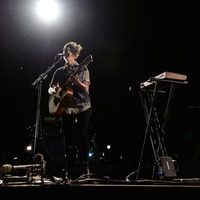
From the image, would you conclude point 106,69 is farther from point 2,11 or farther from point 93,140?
point 2,11

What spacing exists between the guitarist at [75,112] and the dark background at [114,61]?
4.90ft

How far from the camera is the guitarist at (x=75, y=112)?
11.5ft

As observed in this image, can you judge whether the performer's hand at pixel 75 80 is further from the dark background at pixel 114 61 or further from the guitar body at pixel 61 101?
the dark background at pixel 114 61

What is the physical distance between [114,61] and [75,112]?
3.84m

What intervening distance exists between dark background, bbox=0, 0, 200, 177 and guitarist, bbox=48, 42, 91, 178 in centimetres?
149

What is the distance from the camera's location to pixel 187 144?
5.26 metres

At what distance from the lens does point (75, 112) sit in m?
3.54

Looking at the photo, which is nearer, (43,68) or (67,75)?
(67,75)

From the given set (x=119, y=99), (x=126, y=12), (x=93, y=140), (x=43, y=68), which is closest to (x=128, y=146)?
(x=93, y=140)

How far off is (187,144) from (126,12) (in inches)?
114

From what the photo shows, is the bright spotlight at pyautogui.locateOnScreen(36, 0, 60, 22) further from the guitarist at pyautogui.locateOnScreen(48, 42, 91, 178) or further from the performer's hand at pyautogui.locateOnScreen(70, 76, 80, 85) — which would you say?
the performer's hand at pyautogui.locateOnScreen(70, 76, 80, 85)
